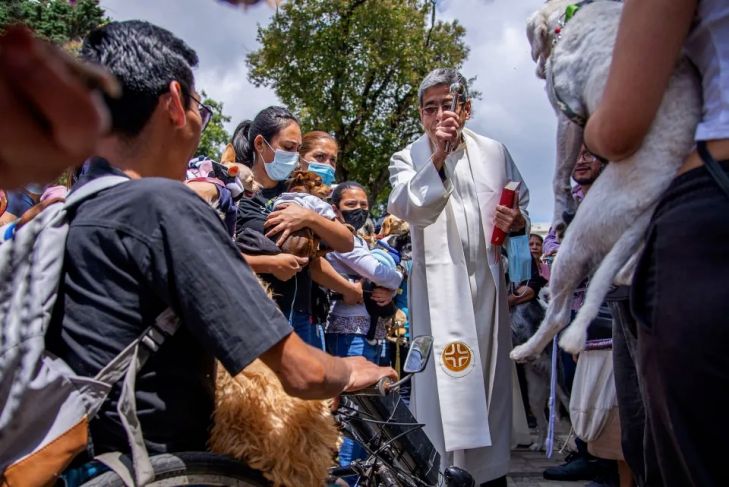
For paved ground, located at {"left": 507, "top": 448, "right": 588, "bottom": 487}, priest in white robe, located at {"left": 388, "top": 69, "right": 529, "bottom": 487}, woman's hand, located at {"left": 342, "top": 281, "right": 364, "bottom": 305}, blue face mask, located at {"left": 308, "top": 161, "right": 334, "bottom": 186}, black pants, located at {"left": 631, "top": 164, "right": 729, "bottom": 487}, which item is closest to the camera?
black pants, located at {"left": 631, "top": 164, "right": 729, "bottom": 487}

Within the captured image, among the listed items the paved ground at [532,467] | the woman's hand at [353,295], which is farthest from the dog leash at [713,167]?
the paved ground at [532,467]

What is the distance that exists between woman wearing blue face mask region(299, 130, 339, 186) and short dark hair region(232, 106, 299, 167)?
356 mm

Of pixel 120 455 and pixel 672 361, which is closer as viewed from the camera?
pixel 672 361

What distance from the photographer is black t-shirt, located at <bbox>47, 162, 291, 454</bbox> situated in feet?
4.63

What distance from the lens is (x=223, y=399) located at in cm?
160

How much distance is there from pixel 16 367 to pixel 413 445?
1.39m

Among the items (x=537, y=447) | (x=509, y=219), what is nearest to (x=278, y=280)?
(x=509, y=219)

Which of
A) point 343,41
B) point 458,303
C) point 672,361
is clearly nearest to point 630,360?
point 672,361

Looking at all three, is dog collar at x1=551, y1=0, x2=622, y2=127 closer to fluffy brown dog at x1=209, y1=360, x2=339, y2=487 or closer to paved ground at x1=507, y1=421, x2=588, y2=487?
fluffy brown dog at x1=209, y1=360, x2=339, y2=487

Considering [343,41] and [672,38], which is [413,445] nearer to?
[672,38]

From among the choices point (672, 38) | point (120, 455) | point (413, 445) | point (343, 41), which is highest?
point (343, 41)

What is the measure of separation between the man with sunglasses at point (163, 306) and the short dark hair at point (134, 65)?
0.8 inches

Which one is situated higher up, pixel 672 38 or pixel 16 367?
pixel 672 38

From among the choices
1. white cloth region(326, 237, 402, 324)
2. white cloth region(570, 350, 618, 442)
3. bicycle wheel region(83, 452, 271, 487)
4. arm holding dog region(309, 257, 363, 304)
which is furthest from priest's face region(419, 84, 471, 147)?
bicycle wheel region(83, 452, 271, 487)
